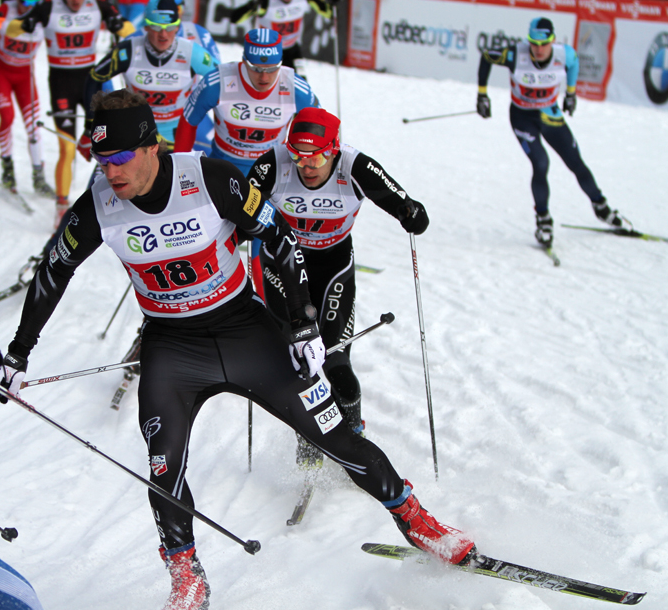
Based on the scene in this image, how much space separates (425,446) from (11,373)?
233 centimetres

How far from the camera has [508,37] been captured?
12867 mm

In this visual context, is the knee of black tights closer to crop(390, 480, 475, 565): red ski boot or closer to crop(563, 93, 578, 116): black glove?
crop(390, 480, 475, 565): red ski boot

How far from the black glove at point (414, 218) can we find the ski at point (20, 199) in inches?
211

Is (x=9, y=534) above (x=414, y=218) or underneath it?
underneath

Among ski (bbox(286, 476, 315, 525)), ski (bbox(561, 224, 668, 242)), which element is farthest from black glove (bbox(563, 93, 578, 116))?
ski (bbox(286, 476, 315, 525))

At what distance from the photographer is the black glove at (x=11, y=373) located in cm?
272

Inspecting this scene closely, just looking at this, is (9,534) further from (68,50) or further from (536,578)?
(68,50)

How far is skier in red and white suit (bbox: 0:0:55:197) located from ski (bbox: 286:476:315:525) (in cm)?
580

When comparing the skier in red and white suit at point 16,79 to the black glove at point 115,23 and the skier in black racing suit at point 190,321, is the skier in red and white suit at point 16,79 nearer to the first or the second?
the black glove at point 115,23

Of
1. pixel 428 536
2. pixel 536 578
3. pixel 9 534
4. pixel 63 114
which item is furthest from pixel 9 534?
pixel 63 114

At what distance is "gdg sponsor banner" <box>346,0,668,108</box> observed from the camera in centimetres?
1198

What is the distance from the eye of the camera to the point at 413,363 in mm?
4973

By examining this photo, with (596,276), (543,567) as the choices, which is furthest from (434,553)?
(596,276)

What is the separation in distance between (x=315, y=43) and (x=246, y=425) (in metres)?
11.7
